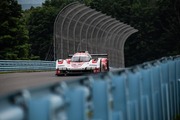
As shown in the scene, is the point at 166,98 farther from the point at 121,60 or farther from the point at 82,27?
the point at 121,60

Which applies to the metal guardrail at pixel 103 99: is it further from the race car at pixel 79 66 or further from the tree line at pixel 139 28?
the tree line at pixel 139 28

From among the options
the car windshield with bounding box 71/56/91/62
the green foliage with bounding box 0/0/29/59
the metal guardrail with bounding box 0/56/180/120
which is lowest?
the metal guardrail with bounding box 0/56/180/120

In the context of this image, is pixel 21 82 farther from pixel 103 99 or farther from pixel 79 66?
pixel 103 99

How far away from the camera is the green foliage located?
44406mm

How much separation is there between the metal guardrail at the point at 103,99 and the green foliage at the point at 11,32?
35.5 m

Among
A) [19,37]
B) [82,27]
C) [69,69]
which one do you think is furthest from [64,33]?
[19,37]

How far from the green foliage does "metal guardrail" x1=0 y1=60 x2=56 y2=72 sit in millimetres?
11089

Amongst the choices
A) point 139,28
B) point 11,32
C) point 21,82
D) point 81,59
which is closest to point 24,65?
point 81,59

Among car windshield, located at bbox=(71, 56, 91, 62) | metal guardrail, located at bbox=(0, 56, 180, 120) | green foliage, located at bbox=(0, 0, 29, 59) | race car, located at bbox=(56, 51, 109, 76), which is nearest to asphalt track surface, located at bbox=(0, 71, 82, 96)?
race car, located at bbox=(56, 51, 109, 76)

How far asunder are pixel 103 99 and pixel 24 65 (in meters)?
26.4

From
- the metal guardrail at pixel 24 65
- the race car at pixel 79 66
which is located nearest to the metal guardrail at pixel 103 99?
the race car at pixel 79 66

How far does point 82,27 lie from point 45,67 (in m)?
4.24

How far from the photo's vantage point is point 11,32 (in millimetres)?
45906

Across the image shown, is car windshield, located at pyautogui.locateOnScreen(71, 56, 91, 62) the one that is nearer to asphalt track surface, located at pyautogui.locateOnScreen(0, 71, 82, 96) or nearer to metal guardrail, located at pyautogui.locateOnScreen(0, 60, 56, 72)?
asphalt track surface, located at pyautogui.locateOnScreen(0, 71, 82, 96)
